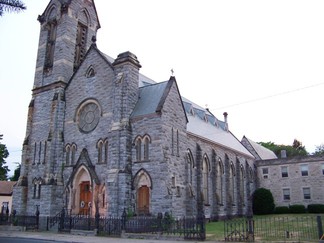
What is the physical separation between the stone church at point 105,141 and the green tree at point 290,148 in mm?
39809

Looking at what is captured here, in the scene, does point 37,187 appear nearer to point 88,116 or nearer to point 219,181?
point 88,116

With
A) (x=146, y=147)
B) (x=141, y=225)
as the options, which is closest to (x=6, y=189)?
(x=146, y=147)

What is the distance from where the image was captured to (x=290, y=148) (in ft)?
253

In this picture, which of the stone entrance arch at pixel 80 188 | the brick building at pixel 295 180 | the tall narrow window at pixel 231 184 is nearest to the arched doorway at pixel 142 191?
the stone entrance arch at pixel 80 188

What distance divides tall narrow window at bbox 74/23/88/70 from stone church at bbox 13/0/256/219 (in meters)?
0.10

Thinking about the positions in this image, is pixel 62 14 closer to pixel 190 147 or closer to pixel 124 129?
pixel 124 129

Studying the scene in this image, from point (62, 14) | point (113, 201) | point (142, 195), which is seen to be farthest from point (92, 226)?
point (62, 14)

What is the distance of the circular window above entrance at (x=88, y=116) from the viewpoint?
29.4m

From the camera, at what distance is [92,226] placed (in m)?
23.4

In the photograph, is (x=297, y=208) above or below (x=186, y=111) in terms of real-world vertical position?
below

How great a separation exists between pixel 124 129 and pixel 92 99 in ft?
18.4

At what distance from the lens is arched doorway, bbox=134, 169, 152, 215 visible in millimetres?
25094

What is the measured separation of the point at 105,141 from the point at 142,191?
17.6ft

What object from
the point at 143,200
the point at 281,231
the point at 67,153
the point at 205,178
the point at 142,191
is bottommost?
the point at 281,231
